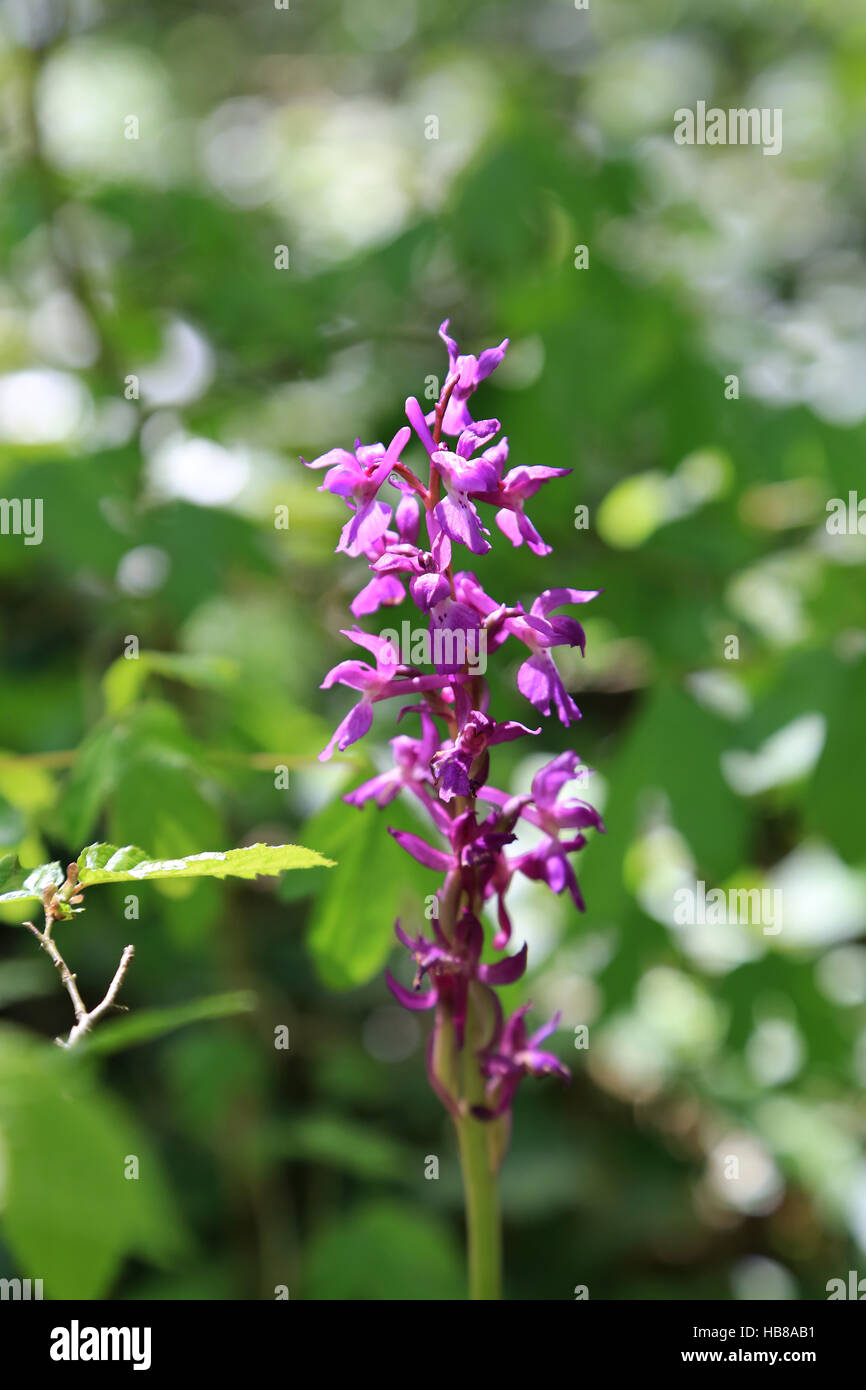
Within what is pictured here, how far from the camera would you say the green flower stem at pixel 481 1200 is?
107 centimetres

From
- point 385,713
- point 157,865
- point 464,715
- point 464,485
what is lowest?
point 157,865

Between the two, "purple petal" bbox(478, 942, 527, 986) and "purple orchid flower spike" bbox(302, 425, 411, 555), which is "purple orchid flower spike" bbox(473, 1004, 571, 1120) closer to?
"purple petal" bbox(478, 942, 527, 986)

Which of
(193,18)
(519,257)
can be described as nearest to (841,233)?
(193,18)

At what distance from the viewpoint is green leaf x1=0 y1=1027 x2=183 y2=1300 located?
1.32m

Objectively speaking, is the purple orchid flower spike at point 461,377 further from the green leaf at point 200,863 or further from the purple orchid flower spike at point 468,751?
the green leaf at point 200,863

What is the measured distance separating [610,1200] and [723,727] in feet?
5.26

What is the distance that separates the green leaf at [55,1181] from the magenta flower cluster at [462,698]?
0.54m

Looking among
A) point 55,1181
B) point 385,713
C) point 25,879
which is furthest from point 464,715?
point 385,713

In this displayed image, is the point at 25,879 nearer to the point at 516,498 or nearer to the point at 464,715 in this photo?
the point at 464,715

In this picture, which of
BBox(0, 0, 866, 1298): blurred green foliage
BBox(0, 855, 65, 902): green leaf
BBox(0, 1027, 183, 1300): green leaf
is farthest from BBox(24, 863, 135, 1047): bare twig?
BBox(0, 1027, 183, 1300): green leaf

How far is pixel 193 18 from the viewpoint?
6.20m

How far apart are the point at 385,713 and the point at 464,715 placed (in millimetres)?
1647

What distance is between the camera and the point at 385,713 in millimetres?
2590
